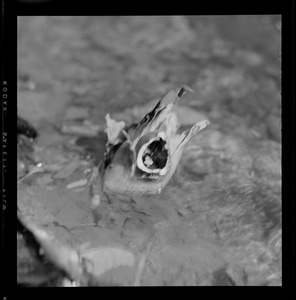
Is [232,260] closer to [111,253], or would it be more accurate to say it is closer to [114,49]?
[111,253]

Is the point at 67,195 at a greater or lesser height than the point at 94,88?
lesser

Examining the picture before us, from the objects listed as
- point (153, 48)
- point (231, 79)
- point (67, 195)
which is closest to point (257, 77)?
point (231, 79)

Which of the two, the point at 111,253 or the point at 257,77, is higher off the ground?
the point at 257,77

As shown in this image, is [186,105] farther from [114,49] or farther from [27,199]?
[27,199]
